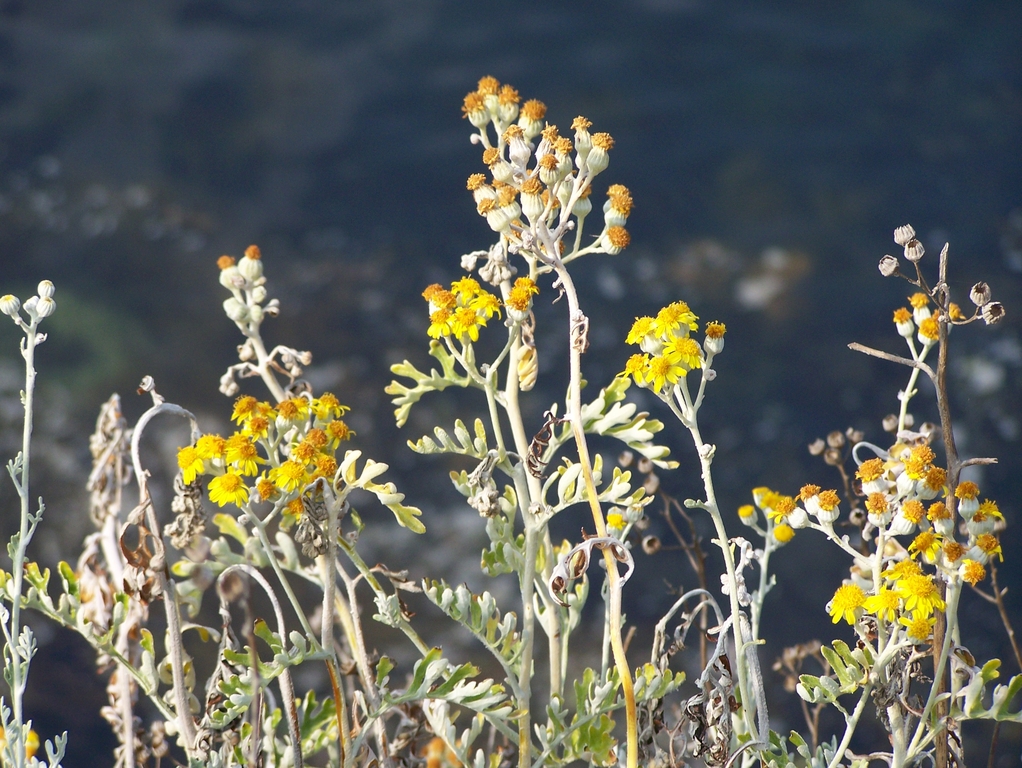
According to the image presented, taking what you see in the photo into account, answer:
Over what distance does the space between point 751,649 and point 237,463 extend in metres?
0.34

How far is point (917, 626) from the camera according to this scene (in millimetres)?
582

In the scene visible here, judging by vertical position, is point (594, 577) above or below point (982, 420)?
below

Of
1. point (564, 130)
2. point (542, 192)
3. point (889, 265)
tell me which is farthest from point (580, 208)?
point (564, 130)

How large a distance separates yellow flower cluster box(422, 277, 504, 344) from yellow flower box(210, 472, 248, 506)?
0.50 ft

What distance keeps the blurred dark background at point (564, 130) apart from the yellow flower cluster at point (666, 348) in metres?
1.99

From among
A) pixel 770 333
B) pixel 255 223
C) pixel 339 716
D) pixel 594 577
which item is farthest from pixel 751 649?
pixel 255 223

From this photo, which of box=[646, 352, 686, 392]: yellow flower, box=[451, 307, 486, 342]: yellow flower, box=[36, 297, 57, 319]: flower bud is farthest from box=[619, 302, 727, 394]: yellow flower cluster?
box=[36, 297, 57, 319]: flower bud

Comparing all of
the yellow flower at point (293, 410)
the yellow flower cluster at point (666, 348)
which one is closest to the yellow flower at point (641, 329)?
the yellow flower cluster at point (666, 348)

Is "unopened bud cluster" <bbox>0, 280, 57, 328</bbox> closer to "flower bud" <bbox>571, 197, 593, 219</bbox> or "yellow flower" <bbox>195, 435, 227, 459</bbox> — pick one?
"yellow flower" <bbox>195, 435, 227, 459</bbox>

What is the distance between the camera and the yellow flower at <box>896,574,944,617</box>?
0.58 metres

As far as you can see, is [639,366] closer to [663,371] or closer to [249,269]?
[663,371]

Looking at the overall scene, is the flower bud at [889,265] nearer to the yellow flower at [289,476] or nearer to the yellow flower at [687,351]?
the yellow flower at [687,351]

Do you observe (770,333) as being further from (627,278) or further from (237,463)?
(237,463)

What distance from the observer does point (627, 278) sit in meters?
2.94
